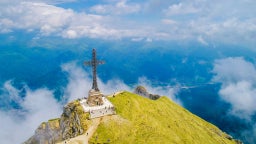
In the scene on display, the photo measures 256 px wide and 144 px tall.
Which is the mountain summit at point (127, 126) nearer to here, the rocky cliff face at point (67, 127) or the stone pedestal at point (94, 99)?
the rocky cliff face at point (67, 127)

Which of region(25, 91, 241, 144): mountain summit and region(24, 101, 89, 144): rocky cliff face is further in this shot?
region(24, 101, 89, 144): rocky cliff face

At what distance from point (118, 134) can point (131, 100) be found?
79.3 feet

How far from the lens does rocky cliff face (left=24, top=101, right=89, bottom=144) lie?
278 ft

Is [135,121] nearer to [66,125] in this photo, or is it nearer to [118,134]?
[118,134]

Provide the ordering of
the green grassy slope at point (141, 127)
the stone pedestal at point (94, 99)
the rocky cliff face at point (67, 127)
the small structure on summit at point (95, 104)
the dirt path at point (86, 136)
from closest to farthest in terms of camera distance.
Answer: the dirt path at point (86, 136)
the green grassy slope at point (141, 127)
the rocky cliff face at point (67, 127)
the small structure on summit at point (95, 104)
the stone pedestal at point (94, 99)

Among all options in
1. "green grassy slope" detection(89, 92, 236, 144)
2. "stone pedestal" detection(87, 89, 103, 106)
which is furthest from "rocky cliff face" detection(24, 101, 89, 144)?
"green grassy slope" detection(89, 92, 236, 144)

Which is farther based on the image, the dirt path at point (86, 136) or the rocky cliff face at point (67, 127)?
the rocky cliff face at point (67, 127)

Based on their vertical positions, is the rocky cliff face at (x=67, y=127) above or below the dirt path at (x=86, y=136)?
above

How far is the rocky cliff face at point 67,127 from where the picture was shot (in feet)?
278

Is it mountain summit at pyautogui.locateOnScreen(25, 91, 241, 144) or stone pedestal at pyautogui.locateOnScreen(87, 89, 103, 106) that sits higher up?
stone pedestal at pyautogui.locateOnScreen(87, 89, 103, 106)

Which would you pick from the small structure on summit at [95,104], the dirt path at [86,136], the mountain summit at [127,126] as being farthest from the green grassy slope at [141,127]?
the small structure on summit at [95,104]

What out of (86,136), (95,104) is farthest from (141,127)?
(95,104)

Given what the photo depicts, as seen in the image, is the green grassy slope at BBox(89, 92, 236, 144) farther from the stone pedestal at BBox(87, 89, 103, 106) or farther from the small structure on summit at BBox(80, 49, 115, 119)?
the stone pedestal at BBox(87, 89, 103, 106)

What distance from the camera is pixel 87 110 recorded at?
88.2 meters
